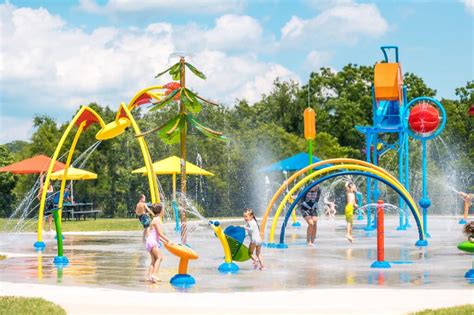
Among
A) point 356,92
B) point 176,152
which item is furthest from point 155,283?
point 356,92

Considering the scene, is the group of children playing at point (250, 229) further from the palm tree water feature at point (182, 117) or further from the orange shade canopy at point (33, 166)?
the orange shade canopy at point (33, 166)

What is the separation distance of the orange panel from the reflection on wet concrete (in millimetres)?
4321

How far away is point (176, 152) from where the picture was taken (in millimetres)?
42938

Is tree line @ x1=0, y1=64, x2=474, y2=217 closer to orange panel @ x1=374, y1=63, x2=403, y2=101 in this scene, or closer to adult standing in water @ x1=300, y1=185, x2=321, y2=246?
orange panel @ x1=374, y1=63, x2=403, y2=101

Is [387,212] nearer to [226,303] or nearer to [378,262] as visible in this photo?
[378,262]

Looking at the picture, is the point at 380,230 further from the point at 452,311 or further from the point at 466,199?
the point at 466,199

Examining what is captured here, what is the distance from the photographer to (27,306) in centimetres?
1120

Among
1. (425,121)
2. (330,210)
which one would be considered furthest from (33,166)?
(425,121)

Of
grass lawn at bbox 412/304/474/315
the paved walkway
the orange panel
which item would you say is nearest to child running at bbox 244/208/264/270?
the paved walkway

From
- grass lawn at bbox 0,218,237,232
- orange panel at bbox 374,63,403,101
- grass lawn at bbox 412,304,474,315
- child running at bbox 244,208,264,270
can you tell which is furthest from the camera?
grass lawn at bbox 0,218,237,232

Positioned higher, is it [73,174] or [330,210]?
[73,174]

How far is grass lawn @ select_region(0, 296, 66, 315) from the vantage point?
35.2 ft

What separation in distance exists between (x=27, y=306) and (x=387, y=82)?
17.4 meters

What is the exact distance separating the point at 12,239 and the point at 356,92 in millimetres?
33350
